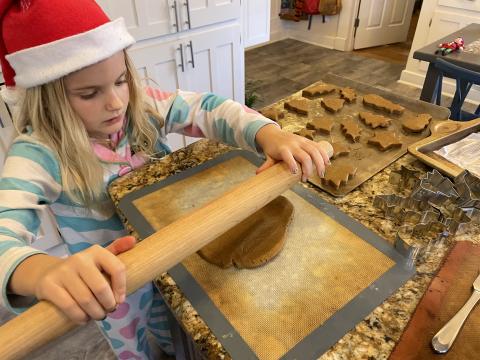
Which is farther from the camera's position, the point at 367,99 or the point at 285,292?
the point at 367,99

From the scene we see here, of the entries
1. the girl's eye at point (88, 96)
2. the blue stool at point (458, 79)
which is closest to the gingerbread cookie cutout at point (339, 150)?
the girl's eye at point (88, 96)

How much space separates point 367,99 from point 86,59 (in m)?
0.88

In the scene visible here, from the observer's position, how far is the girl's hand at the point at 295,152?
69cm

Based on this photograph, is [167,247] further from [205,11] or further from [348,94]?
[205,11]

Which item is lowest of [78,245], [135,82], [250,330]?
[78,245]

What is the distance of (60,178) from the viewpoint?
726 mm

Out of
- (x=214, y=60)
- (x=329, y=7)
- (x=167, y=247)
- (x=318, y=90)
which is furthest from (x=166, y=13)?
(x=329, y=7)

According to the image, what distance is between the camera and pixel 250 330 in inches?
20.4

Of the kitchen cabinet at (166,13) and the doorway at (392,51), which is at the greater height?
the kitchen cabinet at (166,13)

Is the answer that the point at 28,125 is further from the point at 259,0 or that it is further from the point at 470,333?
the point at 259,0

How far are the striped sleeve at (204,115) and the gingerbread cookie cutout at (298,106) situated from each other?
254mm

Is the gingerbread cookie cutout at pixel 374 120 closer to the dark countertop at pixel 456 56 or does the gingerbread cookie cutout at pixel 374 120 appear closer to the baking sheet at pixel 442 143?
the baking sheet at pixel 442 143

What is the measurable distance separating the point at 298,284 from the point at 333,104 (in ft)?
2.37

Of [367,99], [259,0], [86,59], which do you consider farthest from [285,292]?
[259,0]
